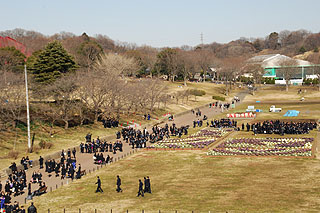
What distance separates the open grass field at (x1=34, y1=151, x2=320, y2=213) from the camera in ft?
72.0

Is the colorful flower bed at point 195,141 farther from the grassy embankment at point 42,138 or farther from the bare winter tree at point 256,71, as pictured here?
the bare winter tree at point 256,71

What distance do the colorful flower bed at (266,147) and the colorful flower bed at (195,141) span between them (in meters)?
2.22

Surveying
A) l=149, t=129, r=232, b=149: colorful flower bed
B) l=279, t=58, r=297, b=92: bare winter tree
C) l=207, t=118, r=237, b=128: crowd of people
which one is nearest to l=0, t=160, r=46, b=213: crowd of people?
l=149, t=129, r=232, b=149: colorful flower bed

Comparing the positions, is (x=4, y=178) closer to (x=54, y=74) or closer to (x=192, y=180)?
(x=192, y=180)

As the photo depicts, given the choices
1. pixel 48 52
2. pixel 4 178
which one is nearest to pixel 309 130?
pixel 4 178

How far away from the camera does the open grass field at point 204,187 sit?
72.0 feet

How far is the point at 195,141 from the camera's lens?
43.1 metres

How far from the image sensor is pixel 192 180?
91.0 ft

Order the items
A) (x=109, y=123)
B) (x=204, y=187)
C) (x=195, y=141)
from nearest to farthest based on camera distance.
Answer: (x=204, y=187) < (x=195, y=141) < (x=109, y=123)

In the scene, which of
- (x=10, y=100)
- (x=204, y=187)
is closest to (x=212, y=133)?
(x=204, y=187)

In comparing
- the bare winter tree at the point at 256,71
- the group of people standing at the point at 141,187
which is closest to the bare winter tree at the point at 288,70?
the bare winter tree at the point at 256,71

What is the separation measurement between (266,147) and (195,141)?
849cm

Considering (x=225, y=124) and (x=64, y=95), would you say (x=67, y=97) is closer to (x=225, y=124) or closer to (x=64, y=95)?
(x=64, y=95)

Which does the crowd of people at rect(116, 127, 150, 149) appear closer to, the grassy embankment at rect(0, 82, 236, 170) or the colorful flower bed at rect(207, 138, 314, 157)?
the grassy embankment at rect(0, 82, 236, 170)
